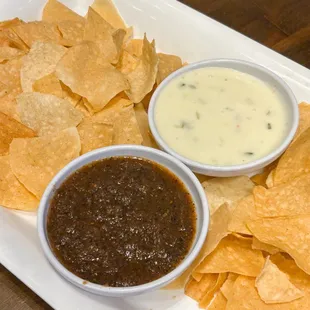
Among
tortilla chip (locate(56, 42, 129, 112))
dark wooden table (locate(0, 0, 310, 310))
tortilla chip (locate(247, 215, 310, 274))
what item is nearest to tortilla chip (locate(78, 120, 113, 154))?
tortilla chip (locate(56, 42, 129, 112))

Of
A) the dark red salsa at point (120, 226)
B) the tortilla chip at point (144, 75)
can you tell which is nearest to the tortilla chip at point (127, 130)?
the tortilla chip at point (144, 75)

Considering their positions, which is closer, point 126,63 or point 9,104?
point 9,104

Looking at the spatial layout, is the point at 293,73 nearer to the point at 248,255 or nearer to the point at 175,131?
the point at 175,131

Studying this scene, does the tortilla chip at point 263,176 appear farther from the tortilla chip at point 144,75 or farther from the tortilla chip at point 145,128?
the tortilla chip at point 144,75

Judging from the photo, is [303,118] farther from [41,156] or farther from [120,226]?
[41,156]

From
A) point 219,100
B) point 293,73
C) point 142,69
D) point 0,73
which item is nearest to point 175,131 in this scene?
point 219,100

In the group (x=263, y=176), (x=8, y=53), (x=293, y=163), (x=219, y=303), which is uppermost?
(x=8, y=53)

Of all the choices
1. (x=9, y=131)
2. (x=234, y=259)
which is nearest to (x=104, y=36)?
(x=9, y=131)
